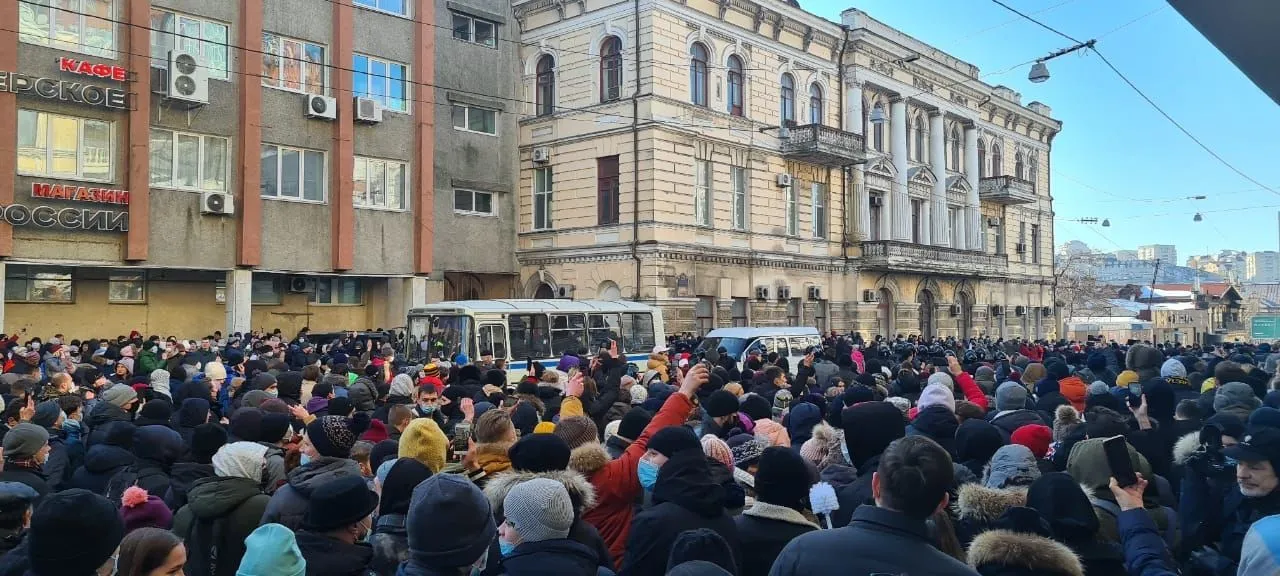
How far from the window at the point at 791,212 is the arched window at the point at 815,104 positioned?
10.0ft

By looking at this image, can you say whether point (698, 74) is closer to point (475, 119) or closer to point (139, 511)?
point (475, 119)

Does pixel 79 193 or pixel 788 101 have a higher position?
pixel 788 101

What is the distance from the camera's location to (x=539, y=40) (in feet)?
104

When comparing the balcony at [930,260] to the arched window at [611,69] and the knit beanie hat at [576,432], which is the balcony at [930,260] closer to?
the arched window at [611,69]

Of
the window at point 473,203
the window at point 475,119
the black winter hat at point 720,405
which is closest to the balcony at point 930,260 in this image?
the window at point 473,203

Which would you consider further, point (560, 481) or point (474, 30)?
point (474, 30)

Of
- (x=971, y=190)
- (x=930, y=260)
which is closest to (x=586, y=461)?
(x=930, y=260)

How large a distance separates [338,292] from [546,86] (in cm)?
1028

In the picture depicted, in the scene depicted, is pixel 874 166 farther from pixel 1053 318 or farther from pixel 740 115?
pixel 1053 318

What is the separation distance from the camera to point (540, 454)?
4.59 metres

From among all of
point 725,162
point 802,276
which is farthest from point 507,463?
point 802,276

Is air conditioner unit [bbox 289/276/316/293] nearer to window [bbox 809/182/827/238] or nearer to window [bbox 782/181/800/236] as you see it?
window [bbox 782/181/800/236]

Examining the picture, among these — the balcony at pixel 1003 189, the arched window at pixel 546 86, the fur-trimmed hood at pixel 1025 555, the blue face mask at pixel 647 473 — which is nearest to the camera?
the fur-trimmed hood at pixel 1025 555

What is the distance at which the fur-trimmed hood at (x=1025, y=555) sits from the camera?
3.02 metres
